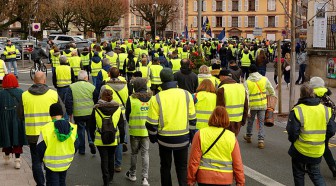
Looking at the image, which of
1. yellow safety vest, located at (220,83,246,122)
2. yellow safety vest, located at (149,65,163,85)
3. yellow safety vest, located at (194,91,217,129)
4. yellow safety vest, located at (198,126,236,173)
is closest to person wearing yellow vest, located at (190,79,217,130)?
yellow safety vest, located at (194,91,217,129)

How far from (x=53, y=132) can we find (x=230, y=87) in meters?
3.61

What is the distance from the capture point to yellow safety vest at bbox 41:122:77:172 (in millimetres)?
6191

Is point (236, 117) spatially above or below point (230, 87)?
below

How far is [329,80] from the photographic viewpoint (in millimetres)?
21906

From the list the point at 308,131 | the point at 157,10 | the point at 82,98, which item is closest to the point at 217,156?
the point at 308,131

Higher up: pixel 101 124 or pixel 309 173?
pixel 101 124

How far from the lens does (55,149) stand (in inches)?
246

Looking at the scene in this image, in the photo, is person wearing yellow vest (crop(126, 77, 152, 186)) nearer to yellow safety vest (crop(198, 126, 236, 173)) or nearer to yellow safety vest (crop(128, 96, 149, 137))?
yellow safety vest (crop(128, 96, 149, 137))

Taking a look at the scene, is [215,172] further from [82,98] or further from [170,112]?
[82,98]

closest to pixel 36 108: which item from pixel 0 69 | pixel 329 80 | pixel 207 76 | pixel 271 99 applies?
pixel 207 76

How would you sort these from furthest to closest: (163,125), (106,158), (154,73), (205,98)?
(154,73) → (205,98) → (106,158) → (163,125)

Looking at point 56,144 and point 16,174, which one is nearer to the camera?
point 56,144

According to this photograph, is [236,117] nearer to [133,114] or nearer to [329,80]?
[133,114]

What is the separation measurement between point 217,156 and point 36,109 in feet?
11.0
